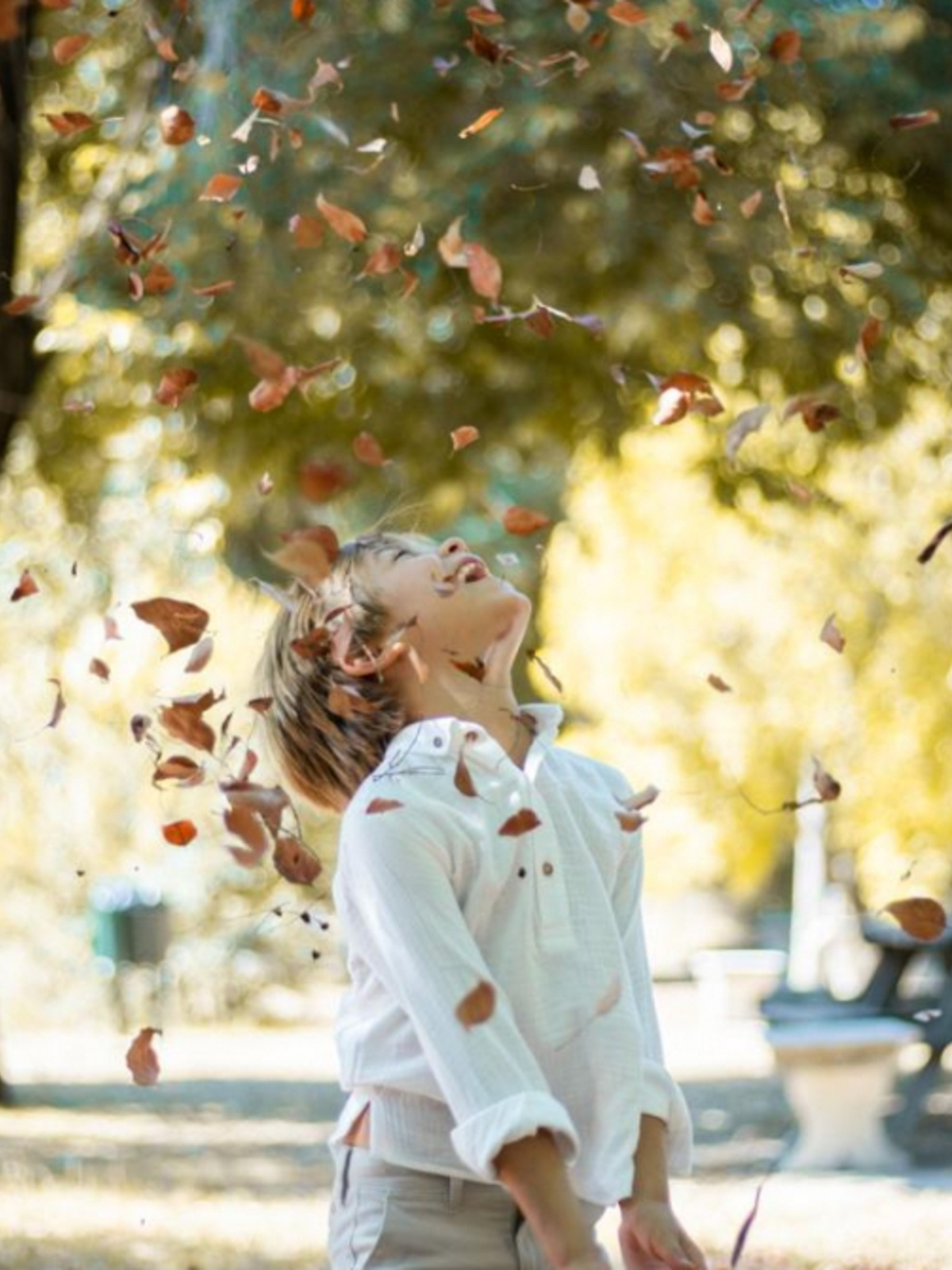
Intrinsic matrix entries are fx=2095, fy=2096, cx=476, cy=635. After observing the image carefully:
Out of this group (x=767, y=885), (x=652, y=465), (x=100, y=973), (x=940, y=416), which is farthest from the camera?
(x=767, y=885)

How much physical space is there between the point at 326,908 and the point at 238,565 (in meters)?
3.95

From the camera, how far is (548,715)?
2156 millimetres

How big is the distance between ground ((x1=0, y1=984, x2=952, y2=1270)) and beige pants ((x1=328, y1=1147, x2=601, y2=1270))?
352 centimetres

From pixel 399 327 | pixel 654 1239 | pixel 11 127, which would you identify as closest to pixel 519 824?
pixel 654 1239

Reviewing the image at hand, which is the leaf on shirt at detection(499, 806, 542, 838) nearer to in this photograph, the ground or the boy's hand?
the boy's hand

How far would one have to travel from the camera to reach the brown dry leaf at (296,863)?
2.16m

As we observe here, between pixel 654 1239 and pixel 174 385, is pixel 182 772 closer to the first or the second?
pixel 174 385

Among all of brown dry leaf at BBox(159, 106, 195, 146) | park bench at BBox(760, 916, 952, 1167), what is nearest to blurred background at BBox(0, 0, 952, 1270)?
park bench at BBox(760, 916, 952, 1167)

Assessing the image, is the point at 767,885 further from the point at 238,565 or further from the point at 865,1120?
the point at 865,1120

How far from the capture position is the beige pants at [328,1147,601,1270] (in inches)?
73.1

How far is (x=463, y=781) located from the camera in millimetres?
1929

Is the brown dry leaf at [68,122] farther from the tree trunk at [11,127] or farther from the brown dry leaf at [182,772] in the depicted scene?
the tree trunk at [11,127]

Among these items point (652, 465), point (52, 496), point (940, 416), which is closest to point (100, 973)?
point (652, 465)

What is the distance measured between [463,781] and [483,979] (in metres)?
0.21
